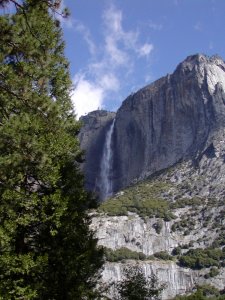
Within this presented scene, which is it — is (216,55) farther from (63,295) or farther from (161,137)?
(63,295)

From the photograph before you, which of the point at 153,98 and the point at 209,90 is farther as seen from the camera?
the point at 153,98

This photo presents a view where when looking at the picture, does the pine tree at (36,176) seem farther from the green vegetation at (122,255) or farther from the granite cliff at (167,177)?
the green vegetation at (122,255)

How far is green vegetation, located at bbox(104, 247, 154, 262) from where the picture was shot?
88569 mm

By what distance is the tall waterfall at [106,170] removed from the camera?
143 metres

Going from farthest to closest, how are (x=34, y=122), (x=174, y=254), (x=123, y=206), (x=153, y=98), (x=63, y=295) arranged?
(x=153, y=98), (x=123, y=206), (x=174, y=254), (x=63, y=295), (x=34, y=122)

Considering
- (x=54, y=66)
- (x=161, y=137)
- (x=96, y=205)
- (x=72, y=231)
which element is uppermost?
(x=161, y=137)

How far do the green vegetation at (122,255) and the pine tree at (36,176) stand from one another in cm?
6885

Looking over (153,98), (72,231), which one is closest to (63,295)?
(72,231)

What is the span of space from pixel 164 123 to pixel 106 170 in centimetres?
2254

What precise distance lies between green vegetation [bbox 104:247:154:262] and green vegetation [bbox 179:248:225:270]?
24.5ft

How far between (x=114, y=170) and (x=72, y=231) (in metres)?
129

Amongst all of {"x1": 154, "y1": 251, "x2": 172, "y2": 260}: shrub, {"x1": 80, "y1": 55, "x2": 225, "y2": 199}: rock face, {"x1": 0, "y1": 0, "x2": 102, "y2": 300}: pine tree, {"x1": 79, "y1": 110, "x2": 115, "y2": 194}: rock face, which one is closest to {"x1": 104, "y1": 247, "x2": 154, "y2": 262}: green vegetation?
{"x1": 154, "y1": 251, "x2": 172, "y2": 260}: shrub

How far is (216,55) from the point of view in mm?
159625

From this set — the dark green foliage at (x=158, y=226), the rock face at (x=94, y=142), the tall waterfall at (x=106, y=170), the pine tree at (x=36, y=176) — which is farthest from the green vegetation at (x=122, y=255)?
the pine tree at (x=36, y=176)
